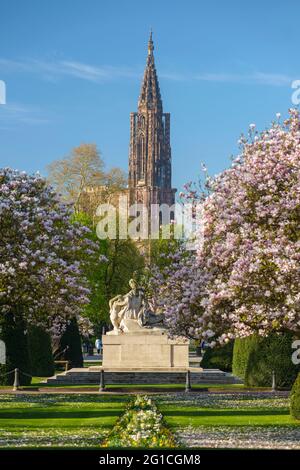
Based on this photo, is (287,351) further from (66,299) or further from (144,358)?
(144,358)

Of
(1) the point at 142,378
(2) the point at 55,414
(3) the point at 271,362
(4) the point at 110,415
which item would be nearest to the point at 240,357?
(1) the point at 142,378

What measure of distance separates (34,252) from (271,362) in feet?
30.4

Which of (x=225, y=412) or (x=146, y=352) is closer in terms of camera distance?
(x=225, y=412)

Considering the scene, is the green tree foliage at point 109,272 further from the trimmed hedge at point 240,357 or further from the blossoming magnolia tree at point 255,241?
the blossoming magnolia tree at point 255,241

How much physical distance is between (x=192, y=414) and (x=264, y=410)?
2.38 metres

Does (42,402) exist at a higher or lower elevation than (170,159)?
lower

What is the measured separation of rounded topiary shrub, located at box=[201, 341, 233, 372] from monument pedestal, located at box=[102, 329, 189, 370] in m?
3.67

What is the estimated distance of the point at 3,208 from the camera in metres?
35.8

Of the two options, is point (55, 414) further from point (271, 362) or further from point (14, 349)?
point (271, 362)

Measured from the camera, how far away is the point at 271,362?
38906mm

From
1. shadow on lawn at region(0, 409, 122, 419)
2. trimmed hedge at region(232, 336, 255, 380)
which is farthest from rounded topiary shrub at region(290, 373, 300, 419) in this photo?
trimmed hedge at region(232, 336, 255, 380)

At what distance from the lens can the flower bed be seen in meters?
17.2

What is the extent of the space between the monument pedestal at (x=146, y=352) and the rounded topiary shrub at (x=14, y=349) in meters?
7.89

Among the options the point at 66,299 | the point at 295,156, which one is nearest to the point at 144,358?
the point at 66,299
